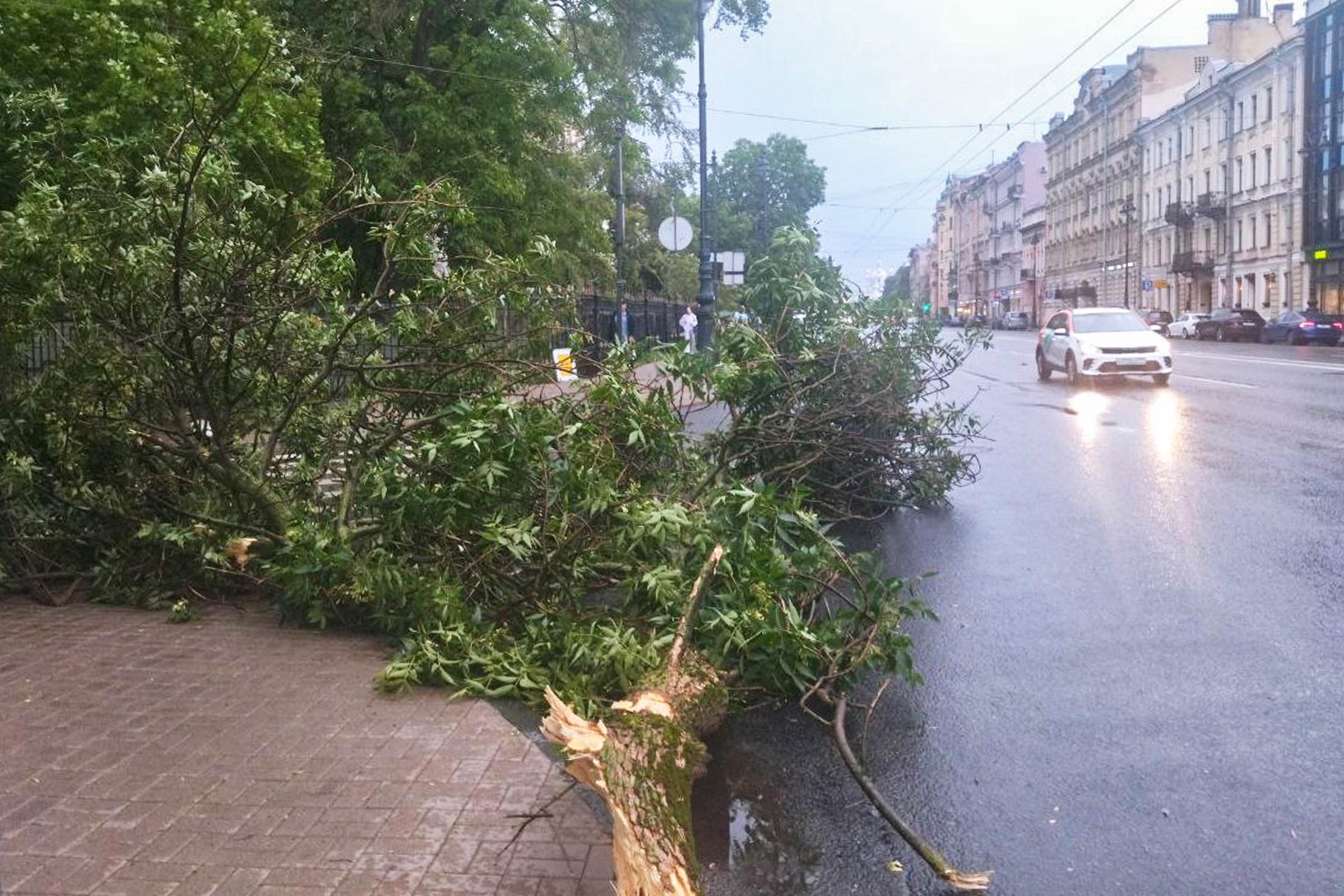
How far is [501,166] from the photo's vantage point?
21.5 meters

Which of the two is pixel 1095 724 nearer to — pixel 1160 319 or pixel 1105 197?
pixel 1160 319

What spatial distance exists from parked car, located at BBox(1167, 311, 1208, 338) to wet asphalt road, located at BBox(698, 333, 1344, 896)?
4822 cm

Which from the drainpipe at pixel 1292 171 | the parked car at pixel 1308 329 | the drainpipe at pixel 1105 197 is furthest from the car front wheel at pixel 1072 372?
the drainpipe at pixel 1105 197

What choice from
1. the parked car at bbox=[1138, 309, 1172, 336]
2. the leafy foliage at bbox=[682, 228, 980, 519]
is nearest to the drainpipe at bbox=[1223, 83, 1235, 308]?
the parked car at bbox=[1138, 309, 1172, 336]

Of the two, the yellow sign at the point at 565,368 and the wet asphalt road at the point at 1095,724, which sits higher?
the yellow sign at the point at 565,368

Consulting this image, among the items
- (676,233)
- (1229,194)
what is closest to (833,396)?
(676,233)

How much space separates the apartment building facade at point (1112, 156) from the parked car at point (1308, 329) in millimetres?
28279

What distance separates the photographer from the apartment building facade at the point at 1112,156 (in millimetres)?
74812

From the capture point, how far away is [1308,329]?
44094mm

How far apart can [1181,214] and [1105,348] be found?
4819 cm

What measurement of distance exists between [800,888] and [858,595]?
210cm

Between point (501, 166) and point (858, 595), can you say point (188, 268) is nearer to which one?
point (858, 595)

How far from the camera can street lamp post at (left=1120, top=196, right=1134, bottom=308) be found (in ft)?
253

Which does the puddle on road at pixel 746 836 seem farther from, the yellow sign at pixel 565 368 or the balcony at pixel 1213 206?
the balcony at pixel 1213 206
